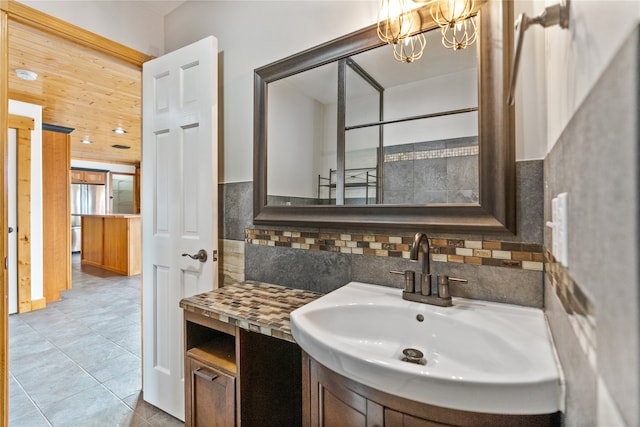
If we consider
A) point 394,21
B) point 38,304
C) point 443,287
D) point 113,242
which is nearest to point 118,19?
point 394,21

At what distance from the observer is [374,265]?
128 centimetres

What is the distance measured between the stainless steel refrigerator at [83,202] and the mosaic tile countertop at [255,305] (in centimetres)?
760

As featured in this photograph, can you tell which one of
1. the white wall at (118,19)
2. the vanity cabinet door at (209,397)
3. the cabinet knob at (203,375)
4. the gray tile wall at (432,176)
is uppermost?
the white wall at (118,19)

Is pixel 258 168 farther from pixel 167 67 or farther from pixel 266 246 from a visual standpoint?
pixel 167 67

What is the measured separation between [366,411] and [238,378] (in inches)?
24.2

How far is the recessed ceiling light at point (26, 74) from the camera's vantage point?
275cm

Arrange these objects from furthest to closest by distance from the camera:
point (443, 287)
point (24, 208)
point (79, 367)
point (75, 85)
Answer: point (24, 208) < point (75, 85) < point (79, 367) < point (443, 287)

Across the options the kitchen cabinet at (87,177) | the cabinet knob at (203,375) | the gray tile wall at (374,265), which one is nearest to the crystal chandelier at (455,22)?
the gray tile wall at (374,265)

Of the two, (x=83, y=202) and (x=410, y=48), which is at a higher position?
(x=410, y=48)

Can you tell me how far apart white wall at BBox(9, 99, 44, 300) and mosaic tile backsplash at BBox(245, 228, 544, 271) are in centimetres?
341

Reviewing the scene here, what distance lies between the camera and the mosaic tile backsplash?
985 mm

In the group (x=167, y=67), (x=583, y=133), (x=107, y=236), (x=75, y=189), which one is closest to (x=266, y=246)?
(x=167, y=67)

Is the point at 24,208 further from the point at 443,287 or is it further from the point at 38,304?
the point at 443,287

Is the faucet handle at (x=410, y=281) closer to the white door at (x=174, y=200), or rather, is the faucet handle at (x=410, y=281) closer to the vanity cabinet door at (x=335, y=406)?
the vanity cabinet door at (x=335, y=406)
